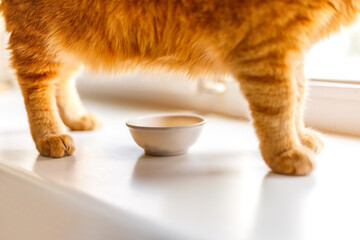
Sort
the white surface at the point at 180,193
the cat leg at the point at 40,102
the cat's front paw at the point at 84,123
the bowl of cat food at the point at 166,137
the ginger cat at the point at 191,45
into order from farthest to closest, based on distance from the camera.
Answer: the cat's front paw at the point at 84,123
the cat leg at the point at 40,102
the bowl of cat food at the point at 166,137
the ginger cat at the point at 191,45
the white surface at the point at 180,193

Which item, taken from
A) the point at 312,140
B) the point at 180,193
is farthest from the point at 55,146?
the point at 312,140

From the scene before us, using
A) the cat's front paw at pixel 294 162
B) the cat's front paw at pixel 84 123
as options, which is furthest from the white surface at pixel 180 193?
the cat's front paw at pixel 84 123

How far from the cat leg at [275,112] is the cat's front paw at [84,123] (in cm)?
68

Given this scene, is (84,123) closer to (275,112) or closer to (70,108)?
(70,108)

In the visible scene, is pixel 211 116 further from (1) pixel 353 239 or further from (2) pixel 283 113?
(1) pixel 353 239

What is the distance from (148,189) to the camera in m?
0.83

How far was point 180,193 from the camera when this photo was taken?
2.64 ft

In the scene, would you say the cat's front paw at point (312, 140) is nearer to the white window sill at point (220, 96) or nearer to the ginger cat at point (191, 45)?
the ginger cat at point (191, 45)

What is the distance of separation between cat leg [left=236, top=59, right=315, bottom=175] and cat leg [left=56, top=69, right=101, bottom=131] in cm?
A: 68

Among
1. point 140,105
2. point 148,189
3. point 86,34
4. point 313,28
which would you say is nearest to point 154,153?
point 148,189

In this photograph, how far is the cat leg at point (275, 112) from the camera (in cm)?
84

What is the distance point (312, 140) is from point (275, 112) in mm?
234

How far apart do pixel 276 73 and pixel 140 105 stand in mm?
1061

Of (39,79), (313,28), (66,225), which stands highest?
(313,28)
